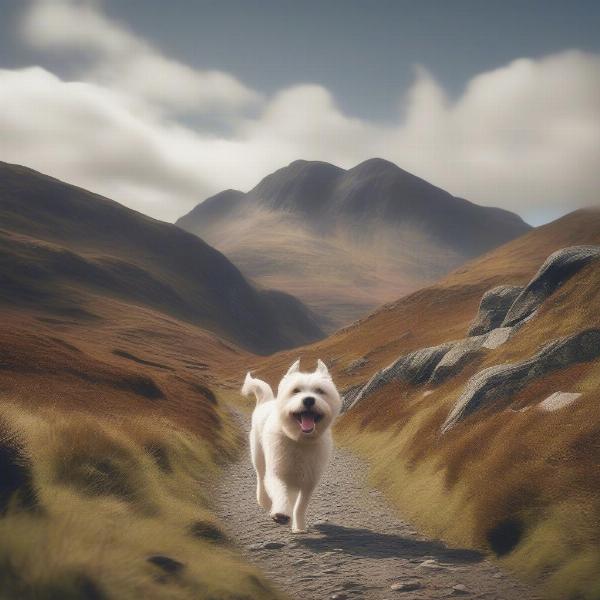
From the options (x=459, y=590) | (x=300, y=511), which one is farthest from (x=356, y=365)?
(x=459, y=590)

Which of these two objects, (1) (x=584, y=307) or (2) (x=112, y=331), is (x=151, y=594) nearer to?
(1) (x=584, y=307)

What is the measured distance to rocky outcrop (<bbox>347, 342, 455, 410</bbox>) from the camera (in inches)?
1384

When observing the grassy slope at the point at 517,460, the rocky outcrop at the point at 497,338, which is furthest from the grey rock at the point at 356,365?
the rocky outcrop at the point at 497,338

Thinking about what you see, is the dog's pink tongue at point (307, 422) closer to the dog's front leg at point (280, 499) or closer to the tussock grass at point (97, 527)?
the dog's front leg at point (280, 499)

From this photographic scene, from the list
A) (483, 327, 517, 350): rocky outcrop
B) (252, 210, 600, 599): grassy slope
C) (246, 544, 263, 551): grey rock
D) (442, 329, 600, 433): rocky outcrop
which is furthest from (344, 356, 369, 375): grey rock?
(246, 544, 263, 551): grey rock

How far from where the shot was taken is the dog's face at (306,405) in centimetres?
1215

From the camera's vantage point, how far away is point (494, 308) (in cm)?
4194

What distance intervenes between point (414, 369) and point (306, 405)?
25457mm

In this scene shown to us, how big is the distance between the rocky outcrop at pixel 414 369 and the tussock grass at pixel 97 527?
2134 cm

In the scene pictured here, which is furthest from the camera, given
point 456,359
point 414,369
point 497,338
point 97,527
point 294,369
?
point 414,369

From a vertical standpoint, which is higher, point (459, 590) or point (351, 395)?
point (459, 590)

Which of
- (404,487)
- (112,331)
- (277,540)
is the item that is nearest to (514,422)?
(404,487)

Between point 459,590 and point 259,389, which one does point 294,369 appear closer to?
point 259,389

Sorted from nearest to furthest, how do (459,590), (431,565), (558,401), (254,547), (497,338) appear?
(459,590), (431,565), (254,547), (558,401), (497,338)
